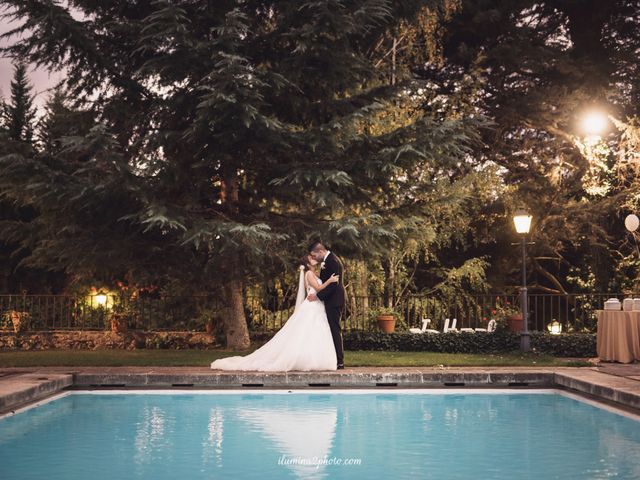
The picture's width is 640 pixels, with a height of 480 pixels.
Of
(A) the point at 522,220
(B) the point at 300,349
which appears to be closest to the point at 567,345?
(A) the point at 522,220

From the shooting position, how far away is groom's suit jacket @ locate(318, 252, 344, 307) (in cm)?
1327

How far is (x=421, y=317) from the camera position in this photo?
70.2ft

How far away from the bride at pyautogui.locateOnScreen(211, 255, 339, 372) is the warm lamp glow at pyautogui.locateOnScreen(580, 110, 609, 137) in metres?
11.4

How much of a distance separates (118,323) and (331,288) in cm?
782

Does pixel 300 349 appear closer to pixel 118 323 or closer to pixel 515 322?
pixel 118 323

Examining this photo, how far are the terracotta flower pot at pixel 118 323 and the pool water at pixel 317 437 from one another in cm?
697

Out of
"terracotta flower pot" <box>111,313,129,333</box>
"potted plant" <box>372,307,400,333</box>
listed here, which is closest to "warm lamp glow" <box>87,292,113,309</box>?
"terracotta flower pot" <box>111,313,129,333</box>

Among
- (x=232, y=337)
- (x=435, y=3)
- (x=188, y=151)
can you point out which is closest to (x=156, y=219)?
(x=188, y=151)

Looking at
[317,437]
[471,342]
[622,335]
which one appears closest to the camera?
[317,437]

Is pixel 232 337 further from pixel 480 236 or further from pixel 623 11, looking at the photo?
pixel 623 11

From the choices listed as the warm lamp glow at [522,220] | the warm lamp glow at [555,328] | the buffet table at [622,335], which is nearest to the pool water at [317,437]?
the buffet table at [622,335]

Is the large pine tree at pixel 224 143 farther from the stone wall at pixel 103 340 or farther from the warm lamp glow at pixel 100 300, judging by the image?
the warm lamp glow at pixel 100 300

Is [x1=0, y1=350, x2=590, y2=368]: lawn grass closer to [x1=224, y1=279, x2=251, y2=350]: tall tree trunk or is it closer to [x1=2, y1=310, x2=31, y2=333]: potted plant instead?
[x1=224, y1=279, x2=251, y2=350]: tall tree trunk

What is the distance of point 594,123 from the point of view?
827 inches
